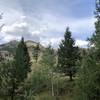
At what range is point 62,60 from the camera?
6141cm

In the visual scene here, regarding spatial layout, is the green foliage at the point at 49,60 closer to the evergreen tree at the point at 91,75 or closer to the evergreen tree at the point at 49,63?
the evergreen tree at the point at 49,63

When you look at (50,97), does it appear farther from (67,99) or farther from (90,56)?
(90,56)

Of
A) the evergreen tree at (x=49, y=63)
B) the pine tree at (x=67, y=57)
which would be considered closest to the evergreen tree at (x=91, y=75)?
Answer: the pine tree at (x=67, y=57)

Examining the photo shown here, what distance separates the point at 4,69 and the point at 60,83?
2096 inches

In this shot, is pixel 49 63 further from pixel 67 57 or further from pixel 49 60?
pixel 67 57

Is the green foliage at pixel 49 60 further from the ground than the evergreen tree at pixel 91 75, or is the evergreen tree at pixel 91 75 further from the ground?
the green foliage at pixel 49 60

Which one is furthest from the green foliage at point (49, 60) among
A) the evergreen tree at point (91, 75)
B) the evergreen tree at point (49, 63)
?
the evergreen tree at point (91, 75)

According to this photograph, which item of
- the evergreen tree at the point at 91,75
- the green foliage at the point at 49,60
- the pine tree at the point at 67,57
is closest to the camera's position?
the evergreen tree at the point at 91,75

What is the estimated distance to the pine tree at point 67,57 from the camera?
6112 cm

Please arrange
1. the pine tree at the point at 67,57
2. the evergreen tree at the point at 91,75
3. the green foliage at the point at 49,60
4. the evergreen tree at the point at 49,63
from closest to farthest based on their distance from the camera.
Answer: the evergreen tree at the point at 91,75
the pine tree at the point at 67,57
the evergreen tree at the point at 49,63
the green foliage at the point at 49,60

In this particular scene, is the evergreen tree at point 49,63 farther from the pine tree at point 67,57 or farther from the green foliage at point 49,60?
the pine tree at point 67,57

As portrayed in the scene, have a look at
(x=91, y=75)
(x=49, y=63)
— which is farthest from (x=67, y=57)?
(x=91, y=75)

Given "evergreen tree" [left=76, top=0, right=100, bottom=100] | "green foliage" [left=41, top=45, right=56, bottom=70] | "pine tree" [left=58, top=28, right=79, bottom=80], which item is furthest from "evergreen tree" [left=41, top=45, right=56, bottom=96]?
"evergreen tree" [left=76, top=0, right=100, bottom=100]

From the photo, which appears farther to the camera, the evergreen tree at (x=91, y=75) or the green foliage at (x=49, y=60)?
the green foliage at (x=49, y=60)
